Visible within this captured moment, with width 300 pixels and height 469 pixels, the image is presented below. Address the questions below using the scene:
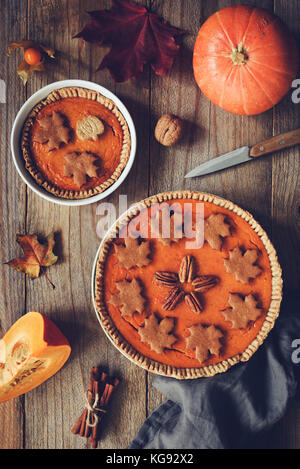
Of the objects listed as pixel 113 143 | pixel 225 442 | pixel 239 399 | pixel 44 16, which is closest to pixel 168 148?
pixel 113 143

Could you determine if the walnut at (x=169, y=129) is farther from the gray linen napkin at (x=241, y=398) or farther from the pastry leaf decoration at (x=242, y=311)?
the gray linen napkin at (x=241, y=398)

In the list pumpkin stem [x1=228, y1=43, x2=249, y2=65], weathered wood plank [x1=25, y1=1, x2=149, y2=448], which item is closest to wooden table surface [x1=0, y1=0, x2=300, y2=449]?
weathered wood plank [x1=25, y1=1, x2=149, y2=448]

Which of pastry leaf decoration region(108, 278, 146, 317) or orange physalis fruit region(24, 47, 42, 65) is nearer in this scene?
pastry leaf decoration region(108, 278, 146, 317)

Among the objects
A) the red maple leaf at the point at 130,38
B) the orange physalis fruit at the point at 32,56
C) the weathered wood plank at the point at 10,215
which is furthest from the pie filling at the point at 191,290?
the orange physalis fruit at the point at 32,56

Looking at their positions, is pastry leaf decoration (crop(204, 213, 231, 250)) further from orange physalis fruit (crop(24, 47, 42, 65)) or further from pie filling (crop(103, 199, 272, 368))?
orange physalis fruit (crop(24, 47, 42, 65))

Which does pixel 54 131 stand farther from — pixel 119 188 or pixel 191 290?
pixel 191 290
